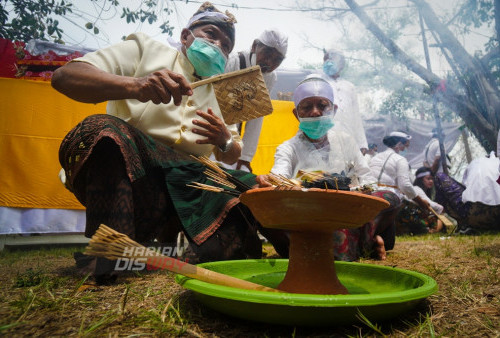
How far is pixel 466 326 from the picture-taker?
106 cm

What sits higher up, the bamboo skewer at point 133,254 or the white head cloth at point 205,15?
the white head cloth at point 205,15

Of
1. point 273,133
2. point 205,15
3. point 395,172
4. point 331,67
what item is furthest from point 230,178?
point 395,172

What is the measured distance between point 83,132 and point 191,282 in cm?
104

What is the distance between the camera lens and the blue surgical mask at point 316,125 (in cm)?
239

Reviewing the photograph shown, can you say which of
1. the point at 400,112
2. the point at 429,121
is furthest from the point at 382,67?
the point at 429,121

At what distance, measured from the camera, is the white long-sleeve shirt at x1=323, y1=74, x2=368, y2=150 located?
15.6 feet

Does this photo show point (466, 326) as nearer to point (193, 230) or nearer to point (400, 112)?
point (193, 230)

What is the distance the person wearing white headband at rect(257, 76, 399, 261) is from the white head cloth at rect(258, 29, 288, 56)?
1.24 meters

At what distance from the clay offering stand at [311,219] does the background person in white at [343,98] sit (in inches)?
138


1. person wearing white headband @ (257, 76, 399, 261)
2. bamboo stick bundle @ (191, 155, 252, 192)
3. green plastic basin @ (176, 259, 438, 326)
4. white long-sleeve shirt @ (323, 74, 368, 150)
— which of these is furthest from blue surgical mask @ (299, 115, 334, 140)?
white long-sleeve shirt @ (323, 74, 368, 150)

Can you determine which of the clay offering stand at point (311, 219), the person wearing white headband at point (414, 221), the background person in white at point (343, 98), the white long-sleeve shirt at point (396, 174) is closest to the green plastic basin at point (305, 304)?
the clay offering stand at point (311, 219)

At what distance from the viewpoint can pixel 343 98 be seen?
4.92 meters

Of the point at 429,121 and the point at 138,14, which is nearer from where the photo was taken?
the point at 138,14

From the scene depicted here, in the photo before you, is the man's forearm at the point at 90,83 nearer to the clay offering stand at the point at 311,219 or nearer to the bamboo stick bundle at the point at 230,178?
the bamboo stick bundle at the point at 230,178
